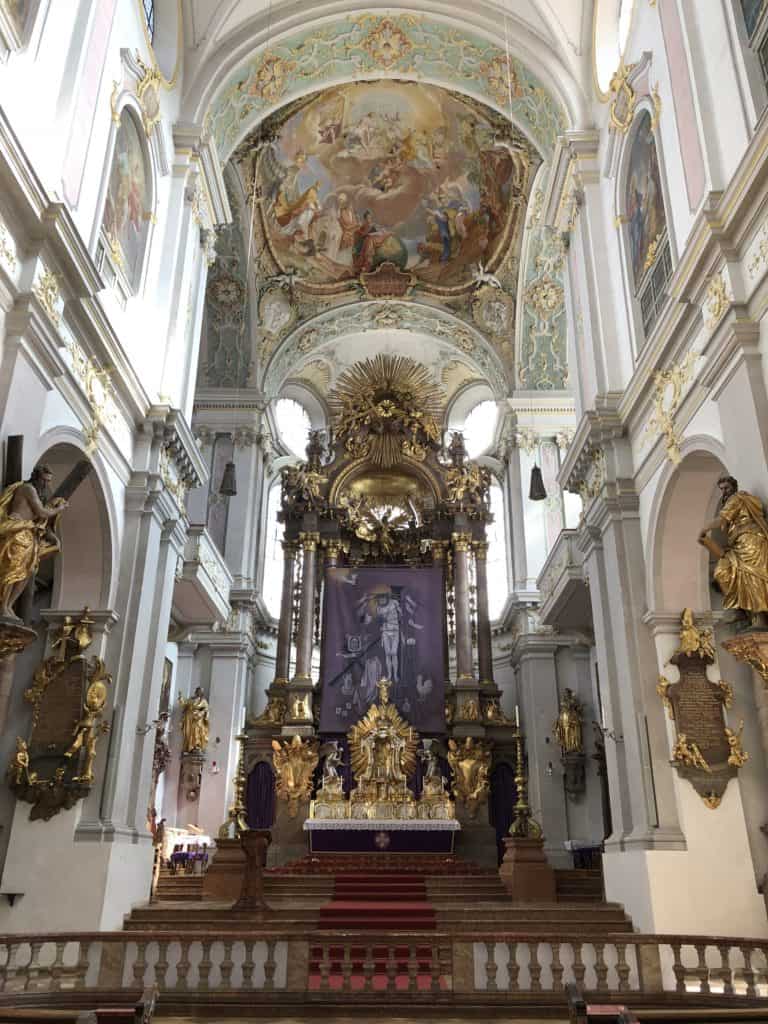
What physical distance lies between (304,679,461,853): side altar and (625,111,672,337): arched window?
9.90 metres

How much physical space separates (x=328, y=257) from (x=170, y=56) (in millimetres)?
8023

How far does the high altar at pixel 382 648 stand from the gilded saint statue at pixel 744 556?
1012cm

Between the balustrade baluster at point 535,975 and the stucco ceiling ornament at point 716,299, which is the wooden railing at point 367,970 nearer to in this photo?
the balustrade baluster at point 535,975

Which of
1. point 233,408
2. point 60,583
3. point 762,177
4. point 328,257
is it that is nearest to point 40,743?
point 60,583

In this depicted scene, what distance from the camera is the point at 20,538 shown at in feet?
21.7

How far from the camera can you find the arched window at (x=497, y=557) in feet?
71.3

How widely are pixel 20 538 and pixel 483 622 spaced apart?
14.2 metres

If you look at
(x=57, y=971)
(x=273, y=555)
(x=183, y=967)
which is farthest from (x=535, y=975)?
(x=273, y=555)

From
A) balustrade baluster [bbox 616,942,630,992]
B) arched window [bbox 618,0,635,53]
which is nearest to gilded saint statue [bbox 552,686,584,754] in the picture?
balustrade baluster [bbox 616,942,630,992]

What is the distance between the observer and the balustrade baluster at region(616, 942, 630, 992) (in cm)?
693

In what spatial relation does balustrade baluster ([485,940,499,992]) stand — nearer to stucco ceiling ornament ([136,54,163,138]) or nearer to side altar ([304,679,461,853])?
side altar ([304,679,461,853])

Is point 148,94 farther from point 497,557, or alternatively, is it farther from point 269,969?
point 497,557

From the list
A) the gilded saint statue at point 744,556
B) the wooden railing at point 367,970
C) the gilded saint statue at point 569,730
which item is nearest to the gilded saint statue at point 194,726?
the gilded saint statue at point 569,730

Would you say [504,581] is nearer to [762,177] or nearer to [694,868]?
[694,868]
